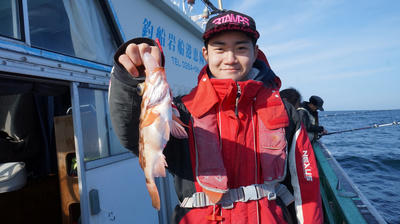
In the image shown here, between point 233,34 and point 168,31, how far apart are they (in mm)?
4203

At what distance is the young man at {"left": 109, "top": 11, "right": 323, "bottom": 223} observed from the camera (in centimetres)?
187

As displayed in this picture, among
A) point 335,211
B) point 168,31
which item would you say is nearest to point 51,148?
point 168,31

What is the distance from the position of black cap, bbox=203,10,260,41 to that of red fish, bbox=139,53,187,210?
0.79 meters

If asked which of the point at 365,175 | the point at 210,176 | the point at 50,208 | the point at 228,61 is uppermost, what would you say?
the point at 228,61

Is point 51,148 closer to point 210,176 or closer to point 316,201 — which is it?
point 210,176

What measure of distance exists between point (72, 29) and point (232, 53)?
2.22 metres

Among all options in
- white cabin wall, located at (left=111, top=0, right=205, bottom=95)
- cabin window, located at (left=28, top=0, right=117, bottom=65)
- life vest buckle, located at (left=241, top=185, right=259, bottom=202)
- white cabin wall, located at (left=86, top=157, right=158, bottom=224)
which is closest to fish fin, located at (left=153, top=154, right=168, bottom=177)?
life vest buckle, located at (left=241, top=185, right=259, bottom=202)

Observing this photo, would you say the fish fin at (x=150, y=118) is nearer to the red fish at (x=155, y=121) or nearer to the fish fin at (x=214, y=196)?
the red fish at (x=155, y=121)

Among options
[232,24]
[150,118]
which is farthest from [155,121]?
[232,24]

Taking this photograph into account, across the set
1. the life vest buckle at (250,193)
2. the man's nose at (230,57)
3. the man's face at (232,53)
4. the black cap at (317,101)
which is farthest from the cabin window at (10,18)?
the black cap at (317,101)

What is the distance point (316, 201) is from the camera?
6.80 ft

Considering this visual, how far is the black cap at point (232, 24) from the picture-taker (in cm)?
205

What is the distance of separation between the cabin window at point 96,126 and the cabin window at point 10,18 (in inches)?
33.4

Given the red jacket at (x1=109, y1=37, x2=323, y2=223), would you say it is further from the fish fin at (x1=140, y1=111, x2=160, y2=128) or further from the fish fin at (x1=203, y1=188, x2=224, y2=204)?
the fish fin at (x1=140, y1=111, x2=160, y2=128)
